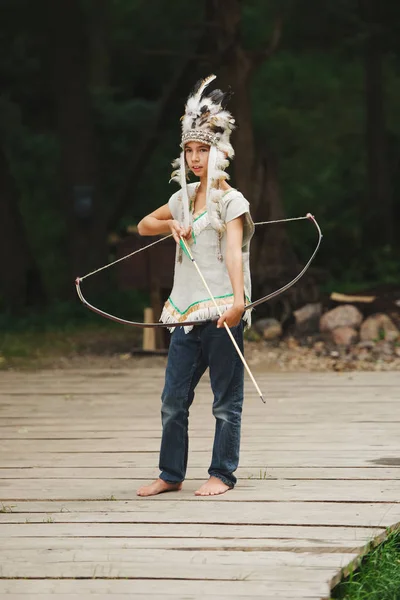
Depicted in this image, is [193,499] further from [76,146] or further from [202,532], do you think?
[76,146]

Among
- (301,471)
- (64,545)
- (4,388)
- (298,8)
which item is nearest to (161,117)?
(298,8)

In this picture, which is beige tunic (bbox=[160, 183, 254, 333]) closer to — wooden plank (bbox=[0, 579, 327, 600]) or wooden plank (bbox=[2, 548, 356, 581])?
wooden plank (bbox=[2, 548, 356, 581])

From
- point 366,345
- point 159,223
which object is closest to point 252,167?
point 366,345

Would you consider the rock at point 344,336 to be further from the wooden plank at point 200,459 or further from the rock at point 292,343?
the wooden plank at point 200,459

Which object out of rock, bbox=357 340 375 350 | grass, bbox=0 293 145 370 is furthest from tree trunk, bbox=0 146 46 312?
rock, bbox=357 340 375 350

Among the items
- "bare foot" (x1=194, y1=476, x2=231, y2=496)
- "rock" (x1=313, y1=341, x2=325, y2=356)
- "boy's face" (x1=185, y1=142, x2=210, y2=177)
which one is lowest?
"bare foot" (x1=194, y1=476, x2=231, y2=496)

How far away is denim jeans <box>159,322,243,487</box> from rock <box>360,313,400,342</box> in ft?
19.5

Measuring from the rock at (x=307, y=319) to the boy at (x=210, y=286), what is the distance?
6.26m

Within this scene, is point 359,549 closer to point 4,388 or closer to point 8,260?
point 4,388

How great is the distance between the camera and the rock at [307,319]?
1160 cm

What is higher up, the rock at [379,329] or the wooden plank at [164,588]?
the rock at [379,329]

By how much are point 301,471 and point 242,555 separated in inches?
60.4

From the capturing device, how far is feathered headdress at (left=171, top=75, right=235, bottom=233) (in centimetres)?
520

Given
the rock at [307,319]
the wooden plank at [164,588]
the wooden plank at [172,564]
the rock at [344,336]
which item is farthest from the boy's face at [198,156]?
the rock at [307,319]
